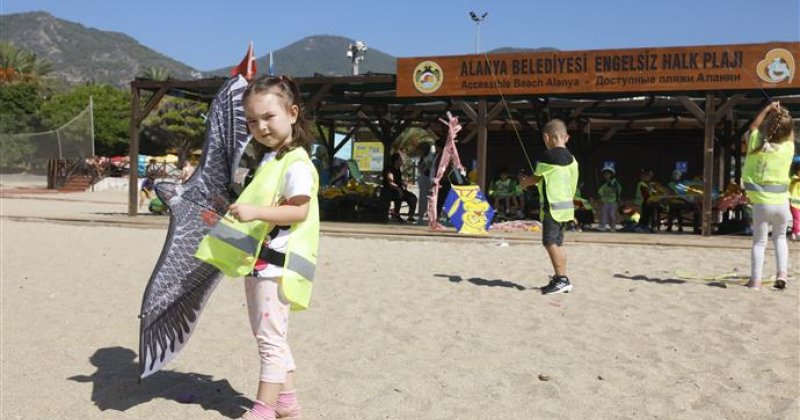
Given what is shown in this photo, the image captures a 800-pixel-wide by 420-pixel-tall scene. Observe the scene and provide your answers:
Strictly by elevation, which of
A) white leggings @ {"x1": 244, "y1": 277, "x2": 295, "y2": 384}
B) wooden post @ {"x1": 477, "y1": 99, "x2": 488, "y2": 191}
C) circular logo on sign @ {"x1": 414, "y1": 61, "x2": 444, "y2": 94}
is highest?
circular logo on sign @ {"x1": 414, "y1": 61, "x2": 444, "y2": 94}

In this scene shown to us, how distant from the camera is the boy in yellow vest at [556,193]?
6.71m

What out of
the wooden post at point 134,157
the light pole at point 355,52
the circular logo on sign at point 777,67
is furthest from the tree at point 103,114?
the circular logo on sign at point 777,67

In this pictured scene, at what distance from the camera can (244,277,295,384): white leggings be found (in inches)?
124

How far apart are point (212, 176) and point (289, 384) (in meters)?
1.01

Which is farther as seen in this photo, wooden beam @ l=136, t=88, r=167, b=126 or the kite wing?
wooden beam @ l=136, t=88, r=167, b=126

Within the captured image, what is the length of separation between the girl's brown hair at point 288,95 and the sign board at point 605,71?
1024 centimetres

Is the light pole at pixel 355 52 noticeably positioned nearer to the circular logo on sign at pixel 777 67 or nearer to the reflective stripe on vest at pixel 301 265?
the circular logo on sign at pixel 777 67

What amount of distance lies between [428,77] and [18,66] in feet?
226

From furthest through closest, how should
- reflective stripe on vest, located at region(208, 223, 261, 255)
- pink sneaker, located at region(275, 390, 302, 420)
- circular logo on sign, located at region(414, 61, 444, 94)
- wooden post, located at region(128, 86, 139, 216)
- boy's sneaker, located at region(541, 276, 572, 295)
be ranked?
wooden post, located at region(128, 86, 139, 216), circular logo on sign, located at region(414, 61, 444, 94), boy's sneaker, located at region(541, 276, 572, 295), pink sneaker, located at region(275, 390, 302, 420), reflective stripe on vest, located at region(208, 223, 261, 255)

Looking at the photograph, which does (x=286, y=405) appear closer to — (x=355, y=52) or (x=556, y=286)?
(x=556, y=286)

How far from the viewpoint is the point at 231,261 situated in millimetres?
3094

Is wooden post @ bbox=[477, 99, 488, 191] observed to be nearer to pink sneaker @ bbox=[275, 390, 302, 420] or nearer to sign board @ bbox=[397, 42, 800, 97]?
sign board @ bbox=[397, 42, 800, 97]

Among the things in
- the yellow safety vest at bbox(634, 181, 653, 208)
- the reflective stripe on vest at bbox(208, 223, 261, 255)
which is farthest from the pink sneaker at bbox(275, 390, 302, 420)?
the yellow safety vest at bbox(634, 181, 653, 208)

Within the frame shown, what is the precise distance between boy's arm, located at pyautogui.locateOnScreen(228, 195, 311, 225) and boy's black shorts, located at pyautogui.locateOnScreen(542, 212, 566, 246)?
4.05m
